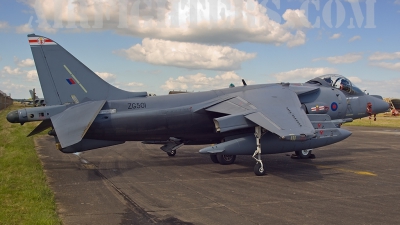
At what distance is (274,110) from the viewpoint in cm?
1216

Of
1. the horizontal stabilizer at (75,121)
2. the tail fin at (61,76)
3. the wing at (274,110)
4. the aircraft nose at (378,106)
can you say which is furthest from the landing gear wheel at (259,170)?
the aircraft nose at (378,106)

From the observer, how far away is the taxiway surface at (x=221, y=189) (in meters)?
7.40

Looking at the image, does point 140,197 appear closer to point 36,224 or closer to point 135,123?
point 36,224

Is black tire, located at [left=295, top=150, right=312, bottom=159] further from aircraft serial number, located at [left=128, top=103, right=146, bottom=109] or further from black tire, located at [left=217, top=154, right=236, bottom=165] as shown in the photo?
aircraft serial number, located at [left=128, top=103, right=146, bottom=109]

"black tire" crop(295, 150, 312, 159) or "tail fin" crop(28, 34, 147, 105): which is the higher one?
"tail fin" crop(28, 34, 147, 105)

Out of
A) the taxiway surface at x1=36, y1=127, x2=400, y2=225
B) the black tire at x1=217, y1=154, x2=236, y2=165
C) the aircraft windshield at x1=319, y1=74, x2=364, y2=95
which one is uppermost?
the aircraft windshield at x1=319, y1=74, x2=364, y2=95

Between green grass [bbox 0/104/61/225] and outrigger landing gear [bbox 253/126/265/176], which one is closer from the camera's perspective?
green grass [bbox 0/104/61/225]

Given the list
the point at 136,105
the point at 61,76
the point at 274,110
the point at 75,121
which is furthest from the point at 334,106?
the point at 61,76

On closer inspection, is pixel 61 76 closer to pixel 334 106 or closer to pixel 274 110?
pixel 274 110

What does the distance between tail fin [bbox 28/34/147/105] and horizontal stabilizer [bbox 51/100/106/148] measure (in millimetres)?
515

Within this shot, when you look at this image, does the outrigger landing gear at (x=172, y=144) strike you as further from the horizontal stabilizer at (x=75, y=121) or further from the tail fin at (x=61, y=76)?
the horizontal stabilizer at (x=75, y=121)

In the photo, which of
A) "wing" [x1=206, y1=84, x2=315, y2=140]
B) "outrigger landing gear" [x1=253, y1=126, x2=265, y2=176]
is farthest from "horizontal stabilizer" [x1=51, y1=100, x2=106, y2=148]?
"outrigger landing gear" [x1=253, y1=126, x2=265, y2=176]

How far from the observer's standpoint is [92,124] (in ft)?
39.8

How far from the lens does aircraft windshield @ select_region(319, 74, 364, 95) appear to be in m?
16.2
